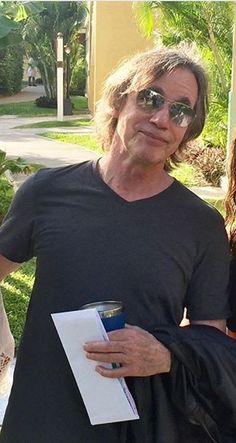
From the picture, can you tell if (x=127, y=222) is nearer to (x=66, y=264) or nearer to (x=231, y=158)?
(x=66, y=264)

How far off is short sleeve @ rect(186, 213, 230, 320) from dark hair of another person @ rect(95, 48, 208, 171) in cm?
31

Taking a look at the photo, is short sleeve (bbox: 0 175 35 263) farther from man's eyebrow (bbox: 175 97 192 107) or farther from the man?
man's eyebrow (bbox: 175 97 192 107)

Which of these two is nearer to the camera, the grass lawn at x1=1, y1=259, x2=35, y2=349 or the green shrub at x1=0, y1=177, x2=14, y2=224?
the grass lawn at x1=1, y1=259, x2=35, y2=349

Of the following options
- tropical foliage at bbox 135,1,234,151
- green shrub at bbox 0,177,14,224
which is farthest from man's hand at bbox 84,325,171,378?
tropical foliage at bbox 135,1,234,151

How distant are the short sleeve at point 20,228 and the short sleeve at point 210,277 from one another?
474mm

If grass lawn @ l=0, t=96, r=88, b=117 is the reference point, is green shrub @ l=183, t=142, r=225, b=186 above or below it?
above

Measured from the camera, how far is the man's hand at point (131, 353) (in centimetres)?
172

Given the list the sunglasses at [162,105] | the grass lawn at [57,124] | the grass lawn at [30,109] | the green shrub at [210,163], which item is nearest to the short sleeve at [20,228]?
the sunglasses at [162,105]

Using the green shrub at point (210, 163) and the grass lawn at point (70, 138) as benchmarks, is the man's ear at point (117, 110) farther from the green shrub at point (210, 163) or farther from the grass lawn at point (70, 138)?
the grass lawn at point (70, 138)

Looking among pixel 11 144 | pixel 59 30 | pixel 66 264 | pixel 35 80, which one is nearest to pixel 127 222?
pixel 66 264

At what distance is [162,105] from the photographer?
192 centimetres

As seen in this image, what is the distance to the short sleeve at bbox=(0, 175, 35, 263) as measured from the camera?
80.8 inches

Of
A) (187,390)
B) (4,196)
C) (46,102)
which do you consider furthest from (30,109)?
(187,390)

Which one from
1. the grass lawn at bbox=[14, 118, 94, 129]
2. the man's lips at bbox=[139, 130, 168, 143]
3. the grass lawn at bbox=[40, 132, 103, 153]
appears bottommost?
the grass lawn at bbox=[14, 118, 94, 129]
